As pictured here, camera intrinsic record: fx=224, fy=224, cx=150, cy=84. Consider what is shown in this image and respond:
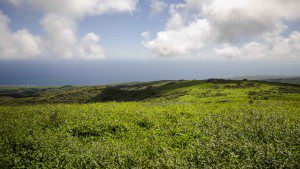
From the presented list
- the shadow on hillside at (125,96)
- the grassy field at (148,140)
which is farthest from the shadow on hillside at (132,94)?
the grassy field at (148,140)

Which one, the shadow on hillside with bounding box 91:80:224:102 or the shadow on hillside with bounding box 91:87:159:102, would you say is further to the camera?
the shadow on hillside with bounding box 91:80:224:102

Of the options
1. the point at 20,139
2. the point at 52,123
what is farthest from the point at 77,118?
the point at 20,139

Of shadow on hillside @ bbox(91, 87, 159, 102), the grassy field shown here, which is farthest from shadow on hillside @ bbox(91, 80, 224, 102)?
the grassy field

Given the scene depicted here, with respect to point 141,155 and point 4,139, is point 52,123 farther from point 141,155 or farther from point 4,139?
point 141,155

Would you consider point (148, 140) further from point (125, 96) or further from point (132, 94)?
point (132, 94)

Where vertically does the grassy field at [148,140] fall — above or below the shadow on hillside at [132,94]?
above

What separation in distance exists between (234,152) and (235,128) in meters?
5.08

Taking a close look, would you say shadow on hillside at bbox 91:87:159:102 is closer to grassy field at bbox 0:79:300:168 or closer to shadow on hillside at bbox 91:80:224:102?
shadow on hillside at bbox 91:80:224:102

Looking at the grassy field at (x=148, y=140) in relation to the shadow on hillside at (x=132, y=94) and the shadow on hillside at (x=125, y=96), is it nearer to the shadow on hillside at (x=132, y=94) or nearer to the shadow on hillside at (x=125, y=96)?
the shadow on hillside at (x=132, y=94)

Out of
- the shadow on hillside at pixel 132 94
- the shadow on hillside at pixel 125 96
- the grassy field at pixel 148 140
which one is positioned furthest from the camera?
the shadow on hillside at pixel 132 94

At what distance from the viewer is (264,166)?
13172mm

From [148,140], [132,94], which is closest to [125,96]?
[132,94]

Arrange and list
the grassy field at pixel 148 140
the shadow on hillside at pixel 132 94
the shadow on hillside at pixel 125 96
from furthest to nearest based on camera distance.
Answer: the shadow on hillside at pixel 132 94 < the shadow on hillside at pixel 125 96 < the grassy field at pixel 148 140

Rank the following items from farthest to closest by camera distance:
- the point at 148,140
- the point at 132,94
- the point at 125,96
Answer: the point at 132,94
the point at 125,96
the point at 148,140
